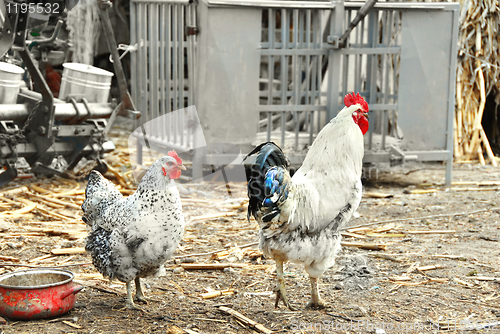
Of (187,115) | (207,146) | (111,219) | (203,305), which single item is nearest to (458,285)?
(203,305)

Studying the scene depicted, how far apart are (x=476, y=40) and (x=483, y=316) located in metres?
6.32

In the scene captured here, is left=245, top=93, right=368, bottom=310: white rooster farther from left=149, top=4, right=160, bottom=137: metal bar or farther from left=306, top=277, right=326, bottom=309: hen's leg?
left=149, top=4, right=160, bottom=137: metal bar

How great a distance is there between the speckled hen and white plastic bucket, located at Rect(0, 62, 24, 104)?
2940 millimetres

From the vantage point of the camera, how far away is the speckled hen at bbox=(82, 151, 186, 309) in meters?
3.34

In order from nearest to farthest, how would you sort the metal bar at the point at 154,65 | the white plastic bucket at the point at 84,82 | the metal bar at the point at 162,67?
the white plastic bucket at the point at 84,82, the metal bar at the point at 162,67, the metal bar at the point at 154,65

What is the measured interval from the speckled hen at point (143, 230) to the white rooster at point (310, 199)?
19.4 inches

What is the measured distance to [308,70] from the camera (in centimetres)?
664

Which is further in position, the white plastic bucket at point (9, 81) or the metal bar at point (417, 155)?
the metal bar at point (417, 155)

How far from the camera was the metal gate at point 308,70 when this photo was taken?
6371mm

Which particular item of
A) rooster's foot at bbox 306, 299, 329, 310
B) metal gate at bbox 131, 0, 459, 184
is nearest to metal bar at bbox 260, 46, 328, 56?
metal gate at bbox 131, 0, 459, 184

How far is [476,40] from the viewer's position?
8.70 metres

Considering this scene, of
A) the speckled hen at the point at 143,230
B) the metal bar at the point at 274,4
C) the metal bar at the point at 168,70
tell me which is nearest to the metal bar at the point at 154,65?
the metal bar at the point at 168,70

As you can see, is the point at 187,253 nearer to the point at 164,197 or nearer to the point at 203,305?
the point at 203,305

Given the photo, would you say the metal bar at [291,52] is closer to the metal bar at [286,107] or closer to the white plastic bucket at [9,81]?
the metal bar at [286,107]
